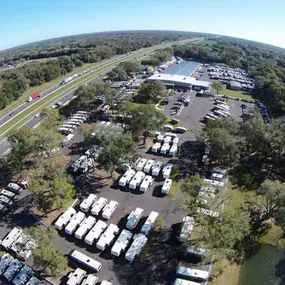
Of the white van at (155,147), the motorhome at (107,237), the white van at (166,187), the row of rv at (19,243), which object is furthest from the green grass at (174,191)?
the row of rv at (19,243)

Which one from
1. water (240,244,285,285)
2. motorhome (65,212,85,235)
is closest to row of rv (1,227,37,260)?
motorhome (65,212,85,235)

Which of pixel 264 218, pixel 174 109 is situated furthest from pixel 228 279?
pixel 174 109

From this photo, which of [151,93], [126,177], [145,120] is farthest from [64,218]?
[151,93]

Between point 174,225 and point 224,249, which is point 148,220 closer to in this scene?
point 174,225

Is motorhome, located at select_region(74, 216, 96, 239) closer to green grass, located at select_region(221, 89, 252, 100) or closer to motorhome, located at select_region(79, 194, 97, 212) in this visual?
motorhome, located at select_region(79, 194, 97, 212)

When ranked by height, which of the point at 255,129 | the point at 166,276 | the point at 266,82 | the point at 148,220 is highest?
the point at 266,82

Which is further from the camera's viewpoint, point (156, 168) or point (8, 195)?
point (156, 168)

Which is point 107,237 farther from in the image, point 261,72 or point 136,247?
point 261,72
